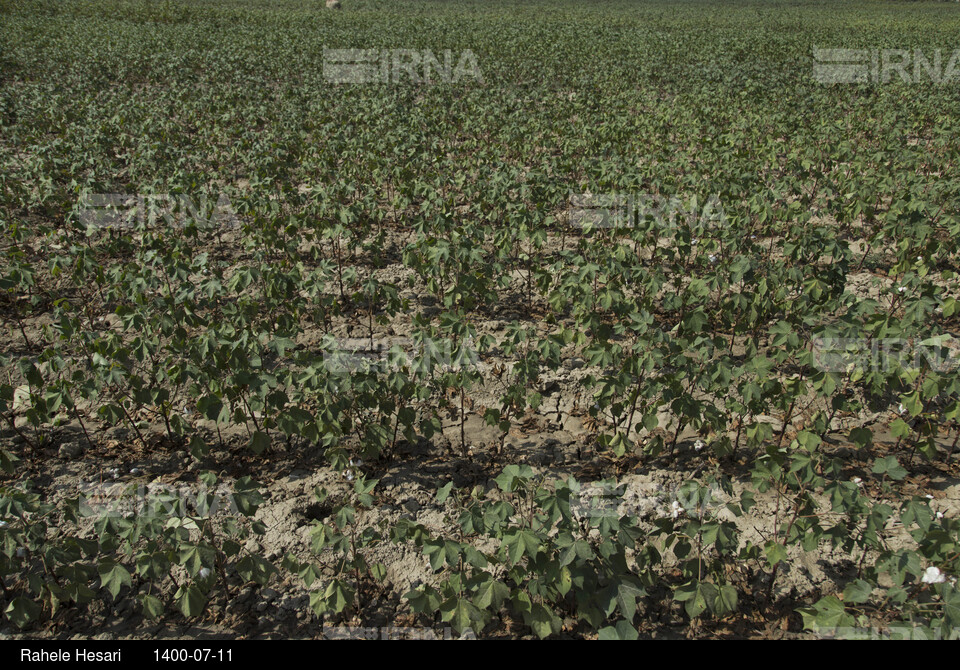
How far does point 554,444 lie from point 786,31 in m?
36.1

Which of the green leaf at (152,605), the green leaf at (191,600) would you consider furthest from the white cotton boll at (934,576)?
the green leaf at (152,605)

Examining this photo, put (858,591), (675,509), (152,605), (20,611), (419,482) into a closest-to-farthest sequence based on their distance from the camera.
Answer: (858,591) → (20,611) → (152,605) → (675,509) → (419,482)

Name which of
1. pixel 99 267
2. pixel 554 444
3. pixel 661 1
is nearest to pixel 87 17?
pixel 99 267

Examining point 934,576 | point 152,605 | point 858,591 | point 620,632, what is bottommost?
point 152,605

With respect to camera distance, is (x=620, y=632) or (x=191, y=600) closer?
(x=620, y=632)

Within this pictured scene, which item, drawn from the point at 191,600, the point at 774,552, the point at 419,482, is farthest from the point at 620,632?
the point at 191,600

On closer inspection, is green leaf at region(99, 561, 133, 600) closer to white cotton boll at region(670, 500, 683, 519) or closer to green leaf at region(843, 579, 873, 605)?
white cotton boll at region(670, 500, 683, 519)

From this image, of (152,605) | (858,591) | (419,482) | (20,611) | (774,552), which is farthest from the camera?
(419,482)

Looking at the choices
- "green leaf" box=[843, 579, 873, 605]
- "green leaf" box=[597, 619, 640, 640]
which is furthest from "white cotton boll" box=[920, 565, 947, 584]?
"green leaf" box=[597, 619, 640, 640]

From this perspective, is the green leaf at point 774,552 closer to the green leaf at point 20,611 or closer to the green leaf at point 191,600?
the green leaf at point 191,600

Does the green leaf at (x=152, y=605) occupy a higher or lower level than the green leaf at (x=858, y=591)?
lower

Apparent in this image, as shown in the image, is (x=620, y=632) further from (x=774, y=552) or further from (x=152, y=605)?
(x=152, y=605)

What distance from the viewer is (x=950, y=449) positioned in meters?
4.07
